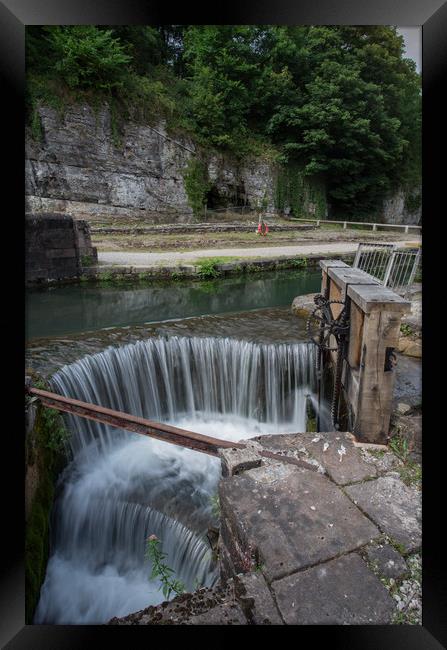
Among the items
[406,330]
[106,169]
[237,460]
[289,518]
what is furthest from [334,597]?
[106,169]

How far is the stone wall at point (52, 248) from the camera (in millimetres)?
7746

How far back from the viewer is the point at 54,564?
9.54 feet

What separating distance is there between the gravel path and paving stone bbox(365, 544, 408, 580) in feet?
24.8

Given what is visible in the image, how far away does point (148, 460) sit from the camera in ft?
12.4

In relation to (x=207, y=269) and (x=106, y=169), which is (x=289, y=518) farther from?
(x=106, y=169)

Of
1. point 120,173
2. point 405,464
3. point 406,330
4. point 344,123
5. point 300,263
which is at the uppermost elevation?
point 344,123

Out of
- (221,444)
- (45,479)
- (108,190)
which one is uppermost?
(108,190)

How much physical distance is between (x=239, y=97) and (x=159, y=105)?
3855mm

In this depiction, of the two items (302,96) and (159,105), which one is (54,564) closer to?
(159,105)

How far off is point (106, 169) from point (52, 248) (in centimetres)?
1010

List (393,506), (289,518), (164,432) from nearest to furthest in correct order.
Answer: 1. (289,518)
2. (393,506)
3. (164,432)

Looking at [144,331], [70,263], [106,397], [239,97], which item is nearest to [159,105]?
[239,97]
